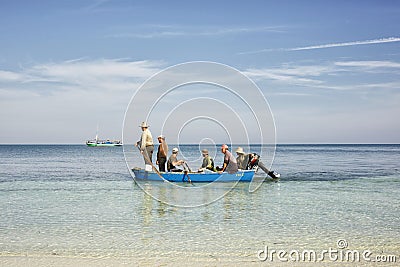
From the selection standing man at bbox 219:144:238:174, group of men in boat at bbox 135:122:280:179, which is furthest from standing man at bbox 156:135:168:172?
standing man at bbox 219:144:238:174

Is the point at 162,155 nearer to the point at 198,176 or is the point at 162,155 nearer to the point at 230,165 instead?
the point at 198,176

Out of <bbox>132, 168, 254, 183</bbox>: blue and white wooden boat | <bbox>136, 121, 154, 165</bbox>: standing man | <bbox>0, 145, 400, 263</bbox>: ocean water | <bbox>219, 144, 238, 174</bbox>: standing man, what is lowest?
<bbox>0, 145, 400, 263</bbox>: ocean water

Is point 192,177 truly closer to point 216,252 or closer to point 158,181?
point 158,181

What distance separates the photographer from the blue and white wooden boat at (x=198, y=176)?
21172mm

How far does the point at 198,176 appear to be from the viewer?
69.3 feet

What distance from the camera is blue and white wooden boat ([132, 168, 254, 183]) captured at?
21.2 metres

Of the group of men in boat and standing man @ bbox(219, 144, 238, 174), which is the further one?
standing man @ bbox(219, 144, 238, 174)

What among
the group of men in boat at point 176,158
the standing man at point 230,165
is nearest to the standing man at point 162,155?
the group of men in boat at point 176,158

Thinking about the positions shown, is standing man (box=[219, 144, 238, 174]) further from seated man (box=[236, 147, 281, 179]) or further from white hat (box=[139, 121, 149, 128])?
white hat (box=[139, 121, 149, 128])

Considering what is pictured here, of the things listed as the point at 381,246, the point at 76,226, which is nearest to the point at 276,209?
the point at 381,246

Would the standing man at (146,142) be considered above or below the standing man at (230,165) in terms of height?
above

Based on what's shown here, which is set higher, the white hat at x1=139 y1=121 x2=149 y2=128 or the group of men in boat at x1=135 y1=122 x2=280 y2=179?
the white hat at x1=139 y1=121 x2=149 y2=128

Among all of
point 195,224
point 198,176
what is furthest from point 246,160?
point 195,224

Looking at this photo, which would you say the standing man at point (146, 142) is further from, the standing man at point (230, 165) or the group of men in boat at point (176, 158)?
the standing man at point (230, 165)
